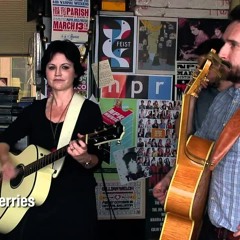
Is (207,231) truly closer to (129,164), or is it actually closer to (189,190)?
(189,190)

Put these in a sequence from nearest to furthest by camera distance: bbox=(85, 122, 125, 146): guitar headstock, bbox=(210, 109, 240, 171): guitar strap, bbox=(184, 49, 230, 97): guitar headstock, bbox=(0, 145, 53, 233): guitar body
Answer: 1. bbox=(210, 109, 240, 171): guitar strap
2. bbox=(184, 49, 230, 97): guitar headstock
3. bbox=(85, 122, 125, 146): guitar headstock
4. bbox=(0, 145, 53, 233): guitar body

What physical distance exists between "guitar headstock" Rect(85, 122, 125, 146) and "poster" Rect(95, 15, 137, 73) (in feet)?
4.67

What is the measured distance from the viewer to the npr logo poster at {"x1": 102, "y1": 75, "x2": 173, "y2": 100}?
3.48m

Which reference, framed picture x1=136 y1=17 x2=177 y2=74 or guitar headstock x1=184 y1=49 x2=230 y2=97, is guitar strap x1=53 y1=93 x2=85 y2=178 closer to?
guitar headstock x1=184 y1=49 x2=230 y2=97

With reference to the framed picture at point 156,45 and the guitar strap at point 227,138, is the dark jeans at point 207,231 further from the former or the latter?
the framed picture at point 156,45

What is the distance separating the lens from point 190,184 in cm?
177

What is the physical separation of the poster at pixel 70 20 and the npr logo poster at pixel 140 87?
0.40 m

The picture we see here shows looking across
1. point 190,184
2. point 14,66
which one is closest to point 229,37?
point 190,184

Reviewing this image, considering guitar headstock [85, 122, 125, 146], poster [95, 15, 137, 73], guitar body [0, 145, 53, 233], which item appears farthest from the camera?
poster [95, 15, 137, 73]

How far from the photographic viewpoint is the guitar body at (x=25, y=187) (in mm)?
2266

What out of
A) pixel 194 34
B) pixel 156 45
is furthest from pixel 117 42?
pixel 194 34

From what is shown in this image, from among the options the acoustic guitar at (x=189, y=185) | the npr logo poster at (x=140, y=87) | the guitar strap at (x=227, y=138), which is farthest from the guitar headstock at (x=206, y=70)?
the npr logo poster at (x=140, y=87)

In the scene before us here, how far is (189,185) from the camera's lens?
1768 millimetres

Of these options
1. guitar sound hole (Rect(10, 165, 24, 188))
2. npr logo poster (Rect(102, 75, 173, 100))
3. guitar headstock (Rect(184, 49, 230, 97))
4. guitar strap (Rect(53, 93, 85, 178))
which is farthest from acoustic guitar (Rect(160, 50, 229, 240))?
npr logo poster (Rect(102, 75, 173, 100))
